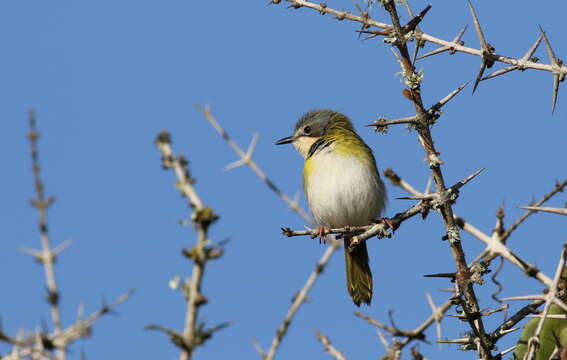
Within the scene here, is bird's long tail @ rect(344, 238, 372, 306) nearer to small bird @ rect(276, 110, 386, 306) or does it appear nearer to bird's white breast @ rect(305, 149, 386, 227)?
small bird @ rect(276, 110, 386, 306)

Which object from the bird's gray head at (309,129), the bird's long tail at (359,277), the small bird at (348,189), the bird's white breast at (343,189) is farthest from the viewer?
the bird's gray head at (309,129)

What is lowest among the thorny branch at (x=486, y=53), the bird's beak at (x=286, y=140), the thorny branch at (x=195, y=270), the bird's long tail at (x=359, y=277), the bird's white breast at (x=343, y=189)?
the thorny branch at (x=195, y=270)

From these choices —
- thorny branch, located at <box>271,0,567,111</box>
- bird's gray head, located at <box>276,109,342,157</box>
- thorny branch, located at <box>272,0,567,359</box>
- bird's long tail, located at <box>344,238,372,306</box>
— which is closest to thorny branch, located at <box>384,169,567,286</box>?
thorny branch, located at <box>272,0,567,359</box>

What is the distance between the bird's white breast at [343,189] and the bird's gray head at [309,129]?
2.40 ft

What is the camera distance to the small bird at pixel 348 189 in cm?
852

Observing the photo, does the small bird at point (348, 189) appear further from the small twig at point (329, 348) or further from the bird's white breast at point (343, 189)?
the small twig at point (329, 348)

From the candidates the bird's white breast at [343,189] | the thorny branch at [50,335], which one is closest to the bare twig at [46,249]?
the thorny branch at [50,335]

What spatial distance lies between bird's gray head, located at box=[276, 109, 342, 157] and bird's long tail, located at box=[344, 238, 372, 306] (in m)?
1.53

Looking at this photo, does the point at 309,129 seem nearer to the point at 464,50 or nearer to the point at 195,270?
the point at 464,50

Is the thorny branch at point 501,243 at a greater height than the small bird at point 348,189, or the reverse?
the small bird at point 348,189

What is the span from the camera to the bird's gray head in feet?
31.7

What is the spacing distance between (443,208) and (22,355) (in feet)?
6.29

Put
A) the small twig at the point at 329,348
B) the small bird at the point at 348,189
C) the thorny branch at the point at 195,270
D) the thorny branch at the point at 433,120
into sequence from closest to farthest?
the thorny branch at the point at 195,270 → the thorny branch at the point at 433,120 → the small twig at the point at 329,348 → the small bird at the point at 348,189

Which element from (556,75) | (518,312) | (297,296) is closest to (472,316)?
(518,312)
